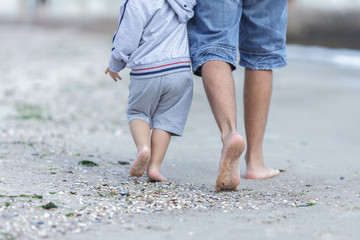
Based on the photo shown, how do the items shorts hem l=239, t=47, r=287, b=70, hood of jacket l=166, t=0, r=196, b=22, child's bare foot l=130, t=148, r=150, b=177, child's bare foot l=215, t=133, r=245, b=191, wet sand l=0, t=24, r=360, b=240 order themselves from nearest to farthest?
wet sand l=0, t=24, r=360, b=240 → child's bare foot l=215, t=133, r=245, b=191 → child's bare foot l=130, t=148, r=150, b=177 → hood of jacket l=166, t=0, r=196, b=22 → shorts hem l=239, t=47, r=287, b=70

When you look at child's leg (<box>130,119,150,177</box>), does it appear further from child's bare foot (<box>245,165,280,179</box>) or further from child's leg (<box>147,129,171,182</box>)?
child's bare foot (<box>245,165,280,179</box>)

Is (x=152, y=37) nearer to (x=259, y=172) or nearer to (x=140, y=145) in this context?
(x=140, y=145)

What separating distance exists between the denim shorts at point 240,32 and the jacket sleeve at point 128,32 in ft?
0.78

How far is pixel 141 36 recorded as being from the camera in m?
2.49

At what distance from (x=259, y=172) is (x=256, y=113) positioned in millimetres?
279

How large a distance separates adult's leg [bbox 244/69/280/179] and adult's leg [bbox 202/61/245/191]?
14.6 inches

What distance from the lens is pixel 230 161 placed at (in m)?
2.26

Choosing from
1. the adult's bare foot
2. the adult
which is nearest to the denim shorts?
the adult

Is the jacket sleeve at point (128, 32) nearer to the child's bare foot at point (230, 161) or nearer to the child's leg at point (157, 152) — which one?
the child's leg at point (157, 152)

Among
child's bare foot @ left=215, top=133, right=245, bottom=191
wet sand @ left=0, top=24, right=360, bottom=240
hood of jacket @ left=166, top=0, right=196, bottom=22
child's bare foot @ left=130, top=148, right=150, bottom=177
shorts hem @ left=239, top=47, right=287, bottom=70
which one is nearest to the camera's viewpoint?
wet sand @ left=0, top=24, right=360, bottom=240

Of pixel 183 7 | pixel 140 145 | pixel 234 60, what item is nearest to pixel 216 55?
pixel 234 60

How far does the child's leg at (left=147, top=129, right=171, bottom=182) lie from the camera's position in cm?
254

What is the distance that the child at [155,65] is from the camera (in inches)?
96.7

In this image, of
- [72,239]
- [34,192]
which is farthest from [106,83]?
[72,239]
